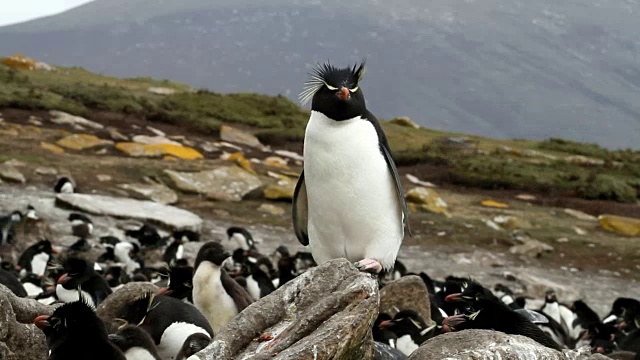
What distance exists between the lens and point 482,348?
4.08m

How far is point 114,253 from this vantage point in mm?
13523

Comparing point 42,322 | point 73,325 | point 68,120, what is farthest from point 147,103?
point 73,325

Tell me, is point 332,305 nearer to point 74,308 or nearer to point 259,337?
point 259,337

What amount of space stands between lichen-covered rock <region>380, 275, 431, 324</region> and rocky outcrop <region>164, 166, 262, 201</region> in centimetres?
1125

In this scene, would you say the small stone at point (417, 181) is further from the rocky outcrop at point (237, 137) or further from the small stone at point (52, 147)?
the small stone at point (52, 147)

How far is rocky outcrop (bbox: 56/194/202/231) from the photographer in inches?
621

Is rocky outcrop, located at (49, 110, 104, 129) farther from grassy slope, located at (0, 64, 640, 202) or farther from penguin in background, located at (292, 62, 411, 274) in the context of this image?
penguin in background, located at (292, 62, 411, 274)

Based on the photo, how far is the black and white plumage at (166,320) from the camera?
589 cm

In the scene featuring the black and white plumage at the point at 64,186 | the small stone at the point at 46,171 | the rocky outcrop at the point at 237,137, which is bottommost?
the rocky outcrop at the point at 237,137

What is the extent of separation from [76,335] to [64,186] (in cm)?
1295

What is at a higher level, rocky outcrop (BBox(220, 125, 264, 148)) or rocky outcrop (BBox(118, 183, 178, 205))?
rocky outcrop (BBox(118, 183, 178, 205))

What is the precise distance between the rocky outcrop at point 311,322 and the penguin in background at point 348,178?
941 millimetres

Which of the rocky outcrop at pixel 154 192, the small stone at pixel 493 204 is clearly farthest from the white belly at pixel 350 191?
the small stone at pixel 493 204

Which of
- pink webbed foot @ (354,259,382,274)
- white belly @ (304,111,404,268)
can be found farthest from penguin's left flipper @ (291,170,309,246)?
pink webbed foot @ (354,259,382,274)
